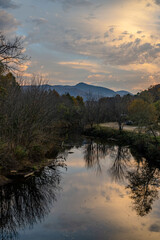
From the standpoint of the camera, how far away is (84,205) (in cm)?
1385

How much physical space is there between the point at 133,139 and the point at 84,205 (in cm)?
2048

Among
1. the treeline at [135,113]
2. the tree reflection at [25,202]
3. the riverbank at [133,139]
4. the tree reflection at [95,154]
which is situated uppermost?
the treeline at [135,113]

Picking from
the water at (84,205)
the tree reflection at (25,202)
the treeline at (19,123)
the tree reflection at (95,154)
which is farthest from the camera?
the tree reflection at (95,154)

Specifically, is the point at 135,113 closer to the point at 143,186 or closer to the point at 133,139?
the point at 133,139

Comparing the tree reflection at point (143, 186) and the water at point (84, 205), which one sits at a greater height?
the tree reflection at point (143, 186)

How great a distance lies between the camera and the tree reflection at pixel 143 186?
1409 cm

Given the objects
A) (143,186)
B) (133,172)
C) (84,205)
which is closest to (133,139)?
Result: (133,172)

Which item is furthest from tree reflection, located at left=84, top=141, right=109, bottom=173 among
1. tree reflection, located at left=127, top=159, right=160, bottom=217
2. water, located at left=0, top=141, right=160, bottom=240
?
tree reflection, located at left=127, top=159, right=160, bottom=217

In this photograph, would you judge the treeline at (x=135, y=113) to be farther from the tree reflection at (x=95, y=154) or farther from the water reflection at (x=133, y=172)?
the tree reflection at (x=95, y=154)

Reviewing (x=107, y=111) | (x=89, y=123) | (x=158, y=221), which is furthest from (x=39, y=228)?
(x=107, y=111)

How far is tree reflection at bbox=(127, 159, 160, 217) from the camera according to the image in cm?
1409

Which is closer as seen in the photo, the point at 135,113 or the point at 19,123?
the point at 19,123

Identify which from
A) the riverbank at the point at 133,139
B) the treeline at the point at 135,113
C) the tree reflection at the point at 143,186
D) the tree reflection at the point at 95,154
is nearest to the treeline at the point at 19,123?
the tree reflection at the point at 95,154

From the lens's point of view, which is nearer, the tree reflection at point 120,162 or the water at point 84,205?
the water at point 84,205
